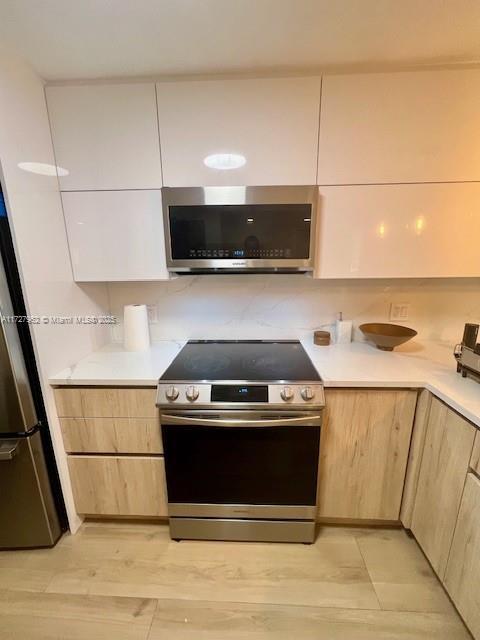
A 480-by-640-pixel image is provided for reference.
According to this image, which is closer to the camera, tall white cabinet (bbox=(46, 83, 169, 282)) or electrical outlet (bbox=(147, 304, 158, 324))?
tall white cabinet (bbox=(46, 83, 169, 282))

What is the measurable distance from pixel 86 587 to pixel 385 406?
5.23ft

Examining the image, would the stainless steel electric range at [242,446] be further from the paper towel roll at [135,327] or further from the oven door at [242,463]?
the paper towel roll at [135,327]

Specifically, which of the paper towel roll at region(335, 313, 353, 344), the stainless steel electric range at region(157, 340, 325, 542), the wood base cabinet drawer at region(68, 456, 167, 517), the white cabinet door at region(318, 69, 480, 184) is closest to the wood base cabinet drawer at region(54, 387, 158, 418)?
the stainless steel electric range at region(157, 340, 325, 542)

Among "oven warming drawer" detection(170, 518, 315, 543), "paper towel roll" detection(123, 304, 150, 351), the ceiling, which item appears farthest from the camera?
"paper towel roll" detection(123, 304, 150, 351)

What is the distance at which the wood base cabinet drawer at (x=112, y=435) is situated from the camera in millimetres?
1403

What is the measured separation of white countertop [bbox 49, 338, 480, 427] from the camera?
1230mm

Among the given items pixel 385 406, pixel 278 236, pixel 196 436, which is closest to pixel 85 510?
pixel 196 436

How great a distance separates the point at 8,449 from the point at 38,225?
3.32ft

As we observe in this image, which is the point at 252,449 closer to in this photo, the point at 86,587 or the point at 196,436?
the point at 196,436

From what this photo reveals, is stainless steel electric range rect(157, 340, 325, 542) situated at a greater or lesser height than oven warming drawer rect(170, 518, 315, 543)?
greater

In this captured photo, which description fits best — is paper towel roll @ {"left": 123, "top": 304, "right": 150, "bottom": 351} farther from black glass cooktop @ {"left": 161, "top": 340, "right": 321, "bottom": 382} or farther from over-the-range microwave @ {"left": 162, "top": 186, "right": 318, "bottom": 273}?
over-the-range microwave @ {"left": 162, "top": 186, "right": 318, "bottom": 273}

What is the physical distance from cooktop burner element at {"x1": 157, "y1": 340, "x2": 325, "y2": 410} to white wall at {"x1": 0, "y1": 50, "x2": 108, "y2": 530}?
55 cm

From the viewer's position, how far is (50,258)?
1.38m

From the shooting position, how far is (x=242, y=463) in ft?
4.50
